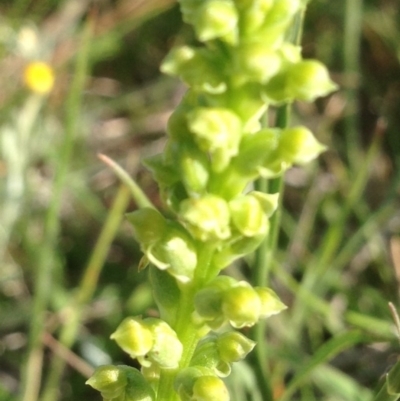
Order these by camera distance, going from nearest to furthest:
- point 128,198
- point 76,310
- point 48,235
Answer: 1. point 48,235
2. point 76,310
3. point 128,198

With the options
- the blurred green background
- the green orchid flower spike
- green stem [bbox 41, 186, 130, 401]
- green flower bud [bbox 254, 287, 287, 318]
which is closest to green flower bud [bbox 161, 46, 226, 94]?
the green orchid flower spike

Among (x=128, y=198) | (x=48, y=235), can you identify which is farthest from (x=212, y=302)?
(x=128, y=198)

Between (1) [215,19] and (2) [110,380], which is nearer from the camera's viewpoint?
(1) [215,19]

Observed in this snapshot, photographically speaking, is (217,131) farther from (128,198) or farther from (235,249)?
(128,198)

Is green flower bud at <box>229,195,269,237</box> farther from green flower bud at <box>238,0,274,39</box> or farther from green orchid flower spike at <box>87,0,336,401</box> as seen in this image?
green flower bud at <box>238,0,274,39</box>

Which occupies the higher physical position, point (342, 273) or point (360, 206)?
point (360, 206)

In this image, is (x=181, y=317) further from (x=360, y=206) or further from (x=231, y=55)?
(x=360, y=206)

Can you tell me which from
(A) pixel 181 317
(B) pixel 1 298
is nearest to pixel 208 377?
(A) pixel 181 317

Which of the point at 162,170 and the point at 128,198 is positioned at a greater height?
the point at 162,170
